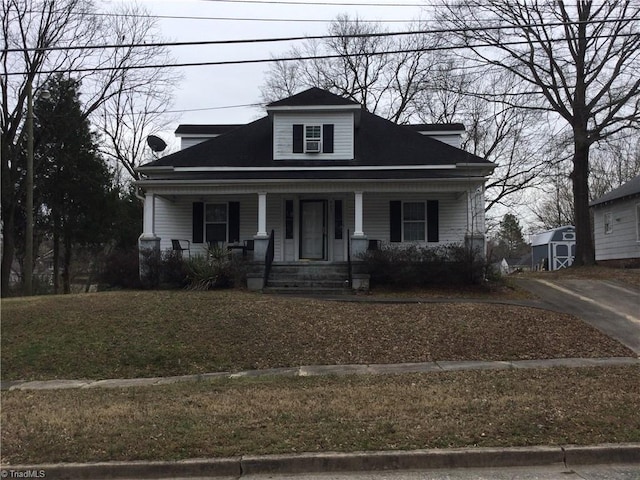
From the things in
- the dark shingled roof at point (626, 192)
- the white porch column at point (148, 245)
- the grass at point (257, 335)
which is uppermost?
the dark shingled roof at point (626, 192)

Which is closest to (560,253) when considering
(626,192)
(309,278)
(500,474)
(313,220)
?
(626,192)

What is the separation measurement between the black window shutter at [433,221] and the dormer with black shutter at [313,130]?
3.41m

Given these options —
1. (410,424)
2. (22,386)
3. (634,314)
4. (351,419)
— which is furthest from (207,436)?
(634,314)

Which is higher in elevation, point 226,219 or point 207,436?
point 226,219

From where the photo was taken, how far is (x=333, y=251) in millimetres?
19781

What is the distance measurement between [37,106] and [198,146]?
12269mm

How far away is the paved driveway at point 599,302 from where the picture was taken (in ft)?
39.8

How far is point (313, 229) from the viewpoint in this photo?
66.0 feet

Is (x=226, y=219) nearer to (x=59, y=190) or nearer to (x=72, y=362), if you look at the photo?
(x=72, y=362)

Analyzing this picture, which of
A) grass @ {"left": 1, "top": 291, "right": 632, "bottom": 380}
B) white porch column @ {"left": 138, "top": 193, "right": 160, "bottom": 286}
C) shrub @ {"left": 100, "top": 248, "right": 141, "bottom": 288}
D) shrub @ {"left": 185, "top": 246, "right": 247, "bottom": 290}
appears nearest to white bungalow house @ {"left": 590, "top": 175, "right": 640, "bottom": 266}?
grass @ {"left": 1, "top": 291, "right": 632, "bottom": 380}

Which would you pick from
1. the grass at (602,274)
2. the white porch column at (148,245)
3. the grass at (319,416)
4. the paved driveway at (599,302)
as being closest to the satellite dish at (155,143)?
the white porch column at (148,245)

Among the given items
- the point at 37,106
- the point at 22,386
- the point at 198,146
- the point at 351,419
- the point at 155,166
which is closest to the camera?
the point at 351,419

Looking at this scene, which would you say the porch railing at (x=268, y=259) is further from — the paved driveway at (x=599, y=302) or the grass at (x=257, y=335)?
the paved driveway at (x=599, y=302)

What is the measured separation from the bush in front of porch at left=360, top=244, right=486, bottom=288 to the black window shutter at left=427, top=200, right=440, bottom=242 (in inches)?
117
